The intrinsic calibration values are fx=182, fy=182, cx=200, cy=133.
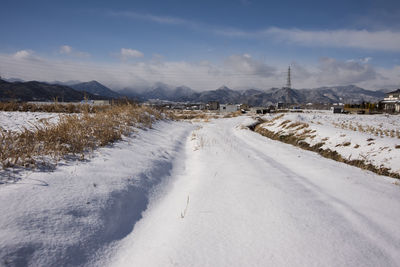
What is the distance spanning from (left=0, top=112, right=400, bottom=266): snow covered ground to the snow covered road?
0.01m

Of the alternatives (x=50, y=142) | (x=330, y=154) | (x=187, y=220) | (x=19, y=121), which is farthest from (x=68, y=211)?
(x=330, y=154)

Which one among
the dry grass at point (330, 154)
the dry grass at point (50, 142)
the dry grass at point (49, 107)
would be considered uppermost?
the dry grass at point (49, 107)

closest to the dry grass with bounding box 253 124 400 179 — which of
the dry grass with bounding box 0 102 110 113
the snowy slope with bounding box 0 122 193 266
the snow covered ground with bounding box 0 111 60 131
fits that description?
the snowy slope with bounding box 0 122 193 266

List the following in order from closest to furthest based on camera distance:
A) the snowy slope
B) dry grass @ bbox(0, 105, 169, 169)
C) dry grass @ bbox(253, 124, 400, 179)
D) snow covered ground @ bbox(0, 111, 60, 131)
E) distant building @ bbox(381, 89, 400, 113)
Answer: the snowy slope → dry grass @ bbox(0, 105, 169, 169) → snow covered ground @ bbox(0, 111, 60, 131) → dry grass @ bbox(253, 124, 400, 179) → distant building @ bbox(381, 89, 400, 113)

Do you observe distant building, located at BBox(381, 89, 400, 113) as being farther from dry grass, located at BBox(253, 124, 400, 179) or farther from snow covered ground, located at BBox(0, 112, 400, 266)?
snow covered ground, located at BBox(0, 112, 400, 266)

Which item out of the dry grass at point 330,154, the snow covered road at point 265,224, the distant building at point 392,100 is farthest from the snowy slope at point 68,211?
the distant building at point 392,100

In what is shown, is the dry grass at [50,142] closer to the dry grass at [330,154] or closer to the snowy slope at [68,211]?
the snowy slope at [68,211]

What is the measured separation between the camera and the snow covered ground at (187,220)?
1683 mm

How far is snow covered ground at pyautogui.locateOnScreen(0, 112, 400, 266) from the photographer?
168 cm

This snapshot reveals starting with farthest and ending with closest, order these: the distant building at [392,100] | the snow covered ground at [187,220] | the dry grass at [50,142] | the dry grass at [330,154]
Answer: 1. the distant building at [392,100]
2. the dry grass at [330,154]
3. the dry grass at [50,142]
4. the snow covered ground at [187,220]

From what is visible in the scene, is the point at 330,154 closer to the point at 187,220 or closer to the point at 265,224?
the point at 265,224

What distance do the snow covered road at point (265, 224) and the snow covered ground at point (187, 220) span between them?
11 millimetres

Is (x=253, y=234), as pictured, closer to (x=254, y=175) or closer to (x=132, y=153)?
(x=254, y=175)

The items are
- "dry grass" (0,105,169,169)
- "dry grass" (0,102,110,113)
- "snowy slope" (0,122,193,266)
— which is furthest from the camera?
"dry grass" (0,102,110,113)
